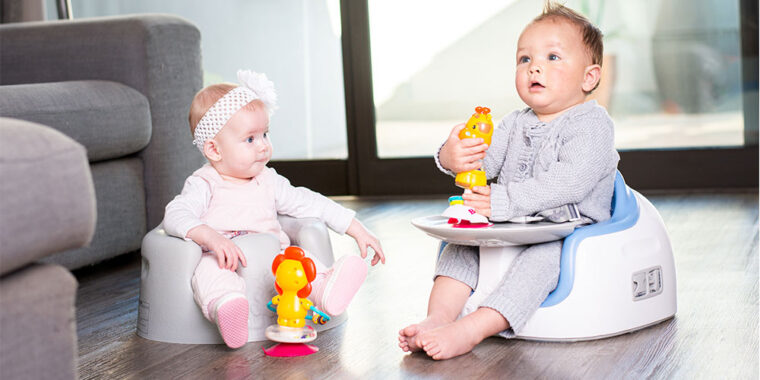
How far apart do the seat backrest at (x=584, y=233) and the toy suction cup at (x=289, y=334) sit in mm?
359

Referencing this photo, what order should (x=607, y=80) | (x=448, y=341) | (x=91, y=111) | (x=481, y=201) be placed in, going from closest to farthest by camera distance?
(x=448, y=341) < (x=481, y=201) < (x=91, y=111) < (x=607, y=80)

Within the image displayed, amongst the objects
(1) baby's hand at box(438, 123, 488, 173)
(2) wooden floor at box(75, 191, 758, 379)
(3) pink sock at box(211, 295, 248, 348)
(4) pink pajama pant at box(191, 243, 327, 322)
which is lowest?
(2) wooden floor at box(75, 191, 758, 379)

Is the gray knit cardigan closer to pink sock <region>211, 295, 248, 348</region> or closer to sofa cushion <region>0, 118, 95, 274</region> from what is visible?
pink sock <region>211, 295, 248, 348</region>

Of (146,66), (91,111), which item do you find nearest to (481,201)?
(91,111)

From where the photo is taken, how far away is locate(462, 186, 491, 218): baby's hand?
1369 mm

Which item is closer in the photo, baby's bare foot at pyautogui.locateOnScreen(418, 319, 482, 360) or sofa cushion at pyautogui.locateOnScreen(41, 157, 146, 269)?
baby's bare foot at pyautogui.locateOnScreen(418, 319, 482, 360)

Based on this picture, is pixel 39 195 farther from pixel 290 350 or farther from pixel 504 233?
pixel 504 233

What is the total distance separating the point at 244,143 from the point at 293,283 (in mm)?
311

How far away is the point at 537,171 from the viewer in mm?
1423

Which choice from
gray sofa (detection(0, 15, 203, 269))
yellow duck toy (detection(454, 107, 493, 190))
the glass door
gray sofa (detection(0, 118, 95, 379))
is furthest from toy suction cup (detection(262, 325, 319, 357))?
the glass door

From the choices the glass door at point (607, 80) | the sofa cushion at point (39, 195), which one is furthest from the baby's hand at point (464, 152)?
the glass door at point (607, 80)

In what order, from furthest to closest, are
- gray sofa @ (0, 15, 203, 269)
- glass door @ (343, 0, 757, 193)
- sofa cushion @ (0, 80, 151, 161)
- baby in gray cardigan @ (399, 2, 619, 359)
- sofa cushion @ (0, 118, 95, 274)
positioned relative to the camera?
glass door @ (343, 0, 757, 193) < gray sofa @ (0, 15, 203, 269) < sofa cushion @ (0, 80, 151, 161) < baby in gray cardigan @ (399, 2, 619, 359) < sofa cushion @ (0, 118, 95, 274)

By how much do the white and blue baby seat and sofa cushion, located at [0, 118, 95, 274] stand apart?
70 cm

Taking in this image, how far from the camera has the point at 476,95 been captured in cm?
296
